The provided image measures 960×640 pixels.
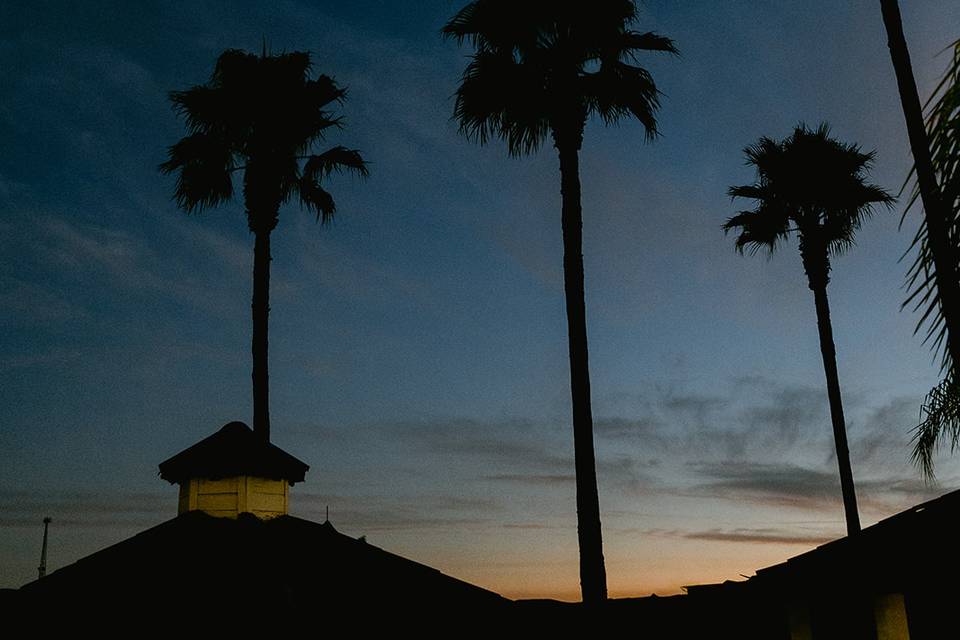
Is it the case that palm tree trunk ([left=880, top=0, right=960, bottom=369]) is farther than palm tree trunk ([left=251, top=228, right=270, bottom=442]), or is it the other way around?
palm tree trunk ([left=251, top=228, right=270, bottom=442])

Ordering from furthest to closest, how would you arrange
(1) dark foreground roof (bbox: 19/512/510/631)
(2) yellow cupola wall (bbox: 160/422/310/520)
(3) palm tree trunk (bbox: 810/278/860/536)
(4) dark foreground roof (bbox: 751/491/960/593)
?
(3) palm tree trunk (bbox: 810/278/860/536) < (2) yellow cupola wall (bbox: 160/422/310/520) < (4) dark foreground roof (bbox: 751/491/960/593) < (1) dark foreground roof (bbox: 19/512/510/631)

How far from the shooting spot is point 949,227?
455cm

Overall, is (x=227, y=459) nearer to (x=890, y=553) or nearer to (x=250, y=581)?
(x=250, y=581)

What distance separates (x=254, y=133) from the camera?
2136 centimetres

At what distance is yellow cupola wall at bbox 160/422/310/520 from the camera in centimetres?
1508

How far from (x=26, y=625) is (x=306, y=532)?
392cm

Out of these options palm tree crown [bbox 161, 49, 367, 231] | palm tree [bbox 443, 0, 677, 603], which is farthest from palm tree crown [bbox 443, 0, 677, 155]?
palm tree crown [bbox 161, 49, 367, 231]

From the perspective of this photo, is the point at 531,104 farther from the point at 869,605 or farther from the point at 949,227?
the point at 949,227

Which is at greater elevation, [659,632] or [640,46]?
[640,46]

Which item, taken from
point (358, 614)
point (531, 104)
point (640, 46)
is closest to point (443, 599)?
point (358, 614)

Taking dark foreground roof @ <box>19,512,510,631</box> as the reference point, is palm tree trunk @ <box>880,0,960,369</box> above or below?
above

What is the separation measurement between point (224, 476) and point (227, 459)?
30 cm

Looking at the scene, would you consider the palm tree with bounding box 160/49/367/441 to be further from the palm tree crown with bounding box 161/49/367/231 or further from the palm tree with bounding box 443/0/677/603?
the palm tree with bounding box 443/0/677/603

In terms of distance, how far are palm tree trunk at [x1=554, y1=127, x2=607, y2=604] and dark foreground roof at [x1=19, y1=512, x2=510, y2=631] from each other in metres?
1.78
